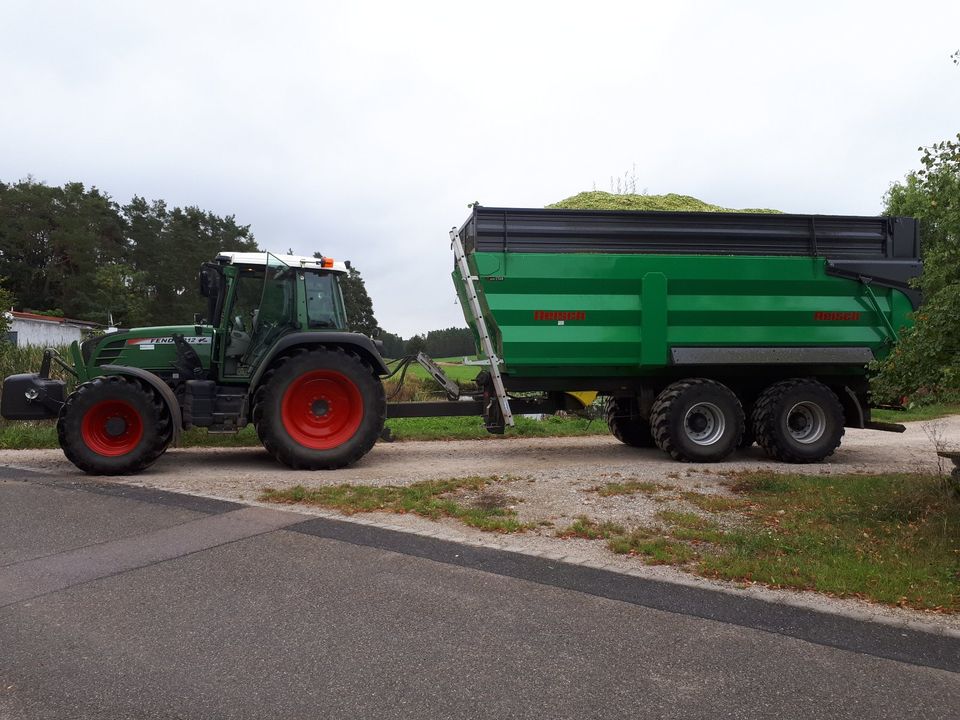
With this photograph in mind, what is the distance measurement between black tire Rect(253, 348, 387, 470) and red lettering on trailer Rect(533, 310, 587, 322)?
2046 mm

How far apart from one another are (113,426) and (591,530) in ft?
18.1

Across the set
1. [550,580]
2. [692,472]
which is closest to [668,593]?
[550,580]

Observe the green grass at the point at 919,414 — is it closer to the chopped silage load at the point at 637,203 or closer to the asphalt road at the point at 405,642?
the chopped silage load at the point at 637,203

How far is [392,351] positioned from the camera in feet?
32.1

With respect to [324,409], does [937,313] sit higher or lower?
higher

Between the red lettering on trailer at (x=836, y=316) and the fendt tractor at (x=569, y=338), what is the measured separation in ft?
0.08

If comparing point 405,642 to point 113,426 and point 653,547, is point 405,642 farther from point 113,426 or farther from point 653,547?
point 113,426

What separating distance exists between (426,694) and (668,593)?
188 centimetres

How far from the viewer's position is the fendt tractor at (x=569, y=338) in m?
8.75

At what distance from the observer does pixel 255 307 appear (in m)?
9.03

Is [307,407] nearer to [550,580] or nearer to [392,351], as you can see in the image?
[392,351]

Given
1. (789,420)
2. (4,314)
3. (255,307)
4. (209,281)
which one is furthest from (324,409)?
(4,314)

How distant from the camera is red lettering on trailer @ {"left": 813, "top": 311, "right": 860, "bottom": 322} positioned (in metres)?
9.34

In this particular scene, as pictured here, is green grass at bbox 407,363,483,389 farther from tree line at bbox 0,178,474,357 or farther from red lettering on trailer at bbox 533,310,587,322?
tree line at bbox 0,178,474,357
